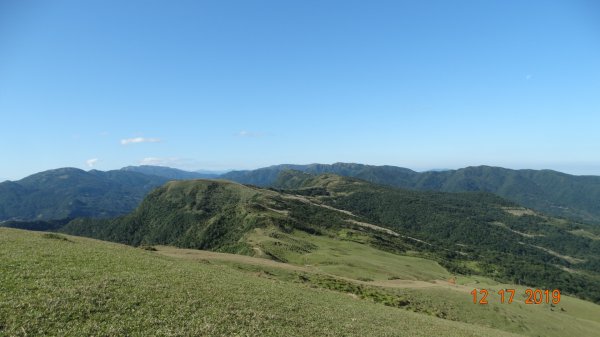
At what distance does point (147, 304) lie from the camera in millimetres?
26500

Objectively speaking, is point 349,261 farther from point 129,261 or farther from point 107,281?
point 107,281

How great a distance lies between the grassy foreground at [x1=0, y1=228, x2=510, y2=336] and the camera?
2219cm

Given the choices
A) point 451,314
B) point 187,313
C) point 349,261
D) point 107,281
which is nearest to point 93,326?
point 187,313

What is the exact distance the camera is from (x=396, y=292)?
70688 mm

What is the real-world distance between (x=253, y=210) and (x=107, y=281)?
169 meters

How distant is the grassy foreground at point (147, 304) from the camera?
72.8 feet
